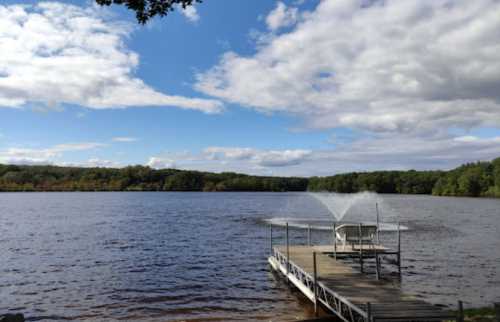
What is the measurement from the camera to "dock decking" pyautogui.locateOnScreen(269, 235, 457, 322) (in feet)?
32.4

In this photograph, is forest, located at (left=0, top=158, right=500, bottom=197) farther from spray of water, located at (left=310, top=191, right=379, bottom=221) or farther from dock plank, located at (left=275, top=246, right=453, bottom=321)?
dock plank, located at (left=275, top=246, right=453, bottom=321)

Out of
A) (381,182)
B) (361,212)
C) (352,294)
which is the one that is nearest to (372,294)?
(352,294)

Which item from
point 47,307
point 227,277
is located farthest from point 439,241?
point 47,307

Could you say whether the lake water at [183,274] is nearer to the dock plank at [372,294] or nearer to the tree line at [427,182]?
the dock plank at [372,294]

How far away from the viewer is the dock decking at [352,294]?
9891 millimetres

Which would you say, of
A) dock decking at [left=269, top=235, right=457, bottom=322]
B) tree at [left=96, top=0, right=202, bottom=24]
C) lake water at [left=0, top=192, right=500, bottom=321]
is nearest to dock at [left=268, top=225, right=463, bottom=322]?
dock decking at [left=269, top=235, right=457, bottom=322]

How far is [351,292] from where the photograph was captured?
40.7ft

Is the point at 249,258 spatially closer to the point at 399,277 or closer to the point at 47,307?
the point at 399,277

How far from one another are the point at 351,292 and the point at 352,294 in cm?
25

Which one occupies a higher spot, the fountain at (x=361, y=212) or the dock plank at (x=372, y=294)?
the dock plank at (x=372, y=294)

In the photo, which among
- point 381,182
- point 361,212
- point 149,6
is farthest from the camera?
point 381,182

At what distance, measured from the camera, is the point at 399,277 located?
791 inches

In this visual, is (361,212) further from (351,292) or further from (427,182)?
(427,182)

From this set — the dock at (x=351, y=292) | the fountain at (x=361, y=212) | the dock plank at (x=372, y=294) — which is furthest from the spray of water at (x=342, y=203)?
the dock plank at (x=372, y=294)
